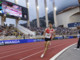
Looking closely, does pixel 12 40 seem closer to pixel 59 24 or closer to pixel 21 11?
pixel 21 11

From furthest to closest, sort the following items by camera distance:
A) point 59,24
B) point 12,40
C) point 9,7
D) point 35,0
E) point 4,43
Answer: point 59,24 < point 35,0 < point 9,7 < point 12,40 < point 4,43

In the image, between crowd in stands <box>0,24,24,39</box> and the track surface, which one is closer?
the track surface

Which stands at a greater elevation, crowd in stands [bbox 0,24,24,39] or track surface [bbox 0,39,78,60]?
crowd in stands [bbox 0,24,24,39]

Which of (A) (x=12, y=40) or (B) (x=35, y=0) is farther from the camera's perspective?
(B) (x=35, y=0)

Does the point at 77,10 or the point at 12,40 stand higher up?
the point at 77,10

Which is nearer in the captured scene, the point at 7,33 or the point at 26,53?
the point at 26,53

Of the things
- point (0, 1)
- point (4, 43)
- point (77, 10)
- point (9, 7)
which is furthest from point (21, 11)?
point (77, 10)

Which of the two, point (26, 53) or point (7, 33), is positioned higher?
point (7, 33)

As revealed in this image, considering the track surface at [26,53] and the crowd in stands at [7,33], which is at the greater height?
the crowd in stands at [7,33]

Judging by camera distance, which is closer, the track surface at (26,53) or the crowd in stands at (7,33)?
the track surface at (26,53)

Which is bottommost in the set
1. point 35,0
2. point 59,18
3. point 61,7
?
point 59,18

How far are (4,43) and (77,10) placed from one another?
4641 centimetres

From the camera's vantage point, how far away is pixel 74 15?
58.8m

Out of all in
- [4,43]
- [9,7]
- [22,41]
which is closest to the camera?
[4,43]
